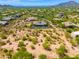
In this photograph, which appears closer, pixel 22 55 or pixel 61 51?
pixel 22 55

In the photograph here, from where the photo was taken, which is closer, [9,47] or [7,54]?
[7,54]

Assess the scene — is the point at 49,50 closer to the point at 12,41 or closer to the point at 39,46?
the point at 39,46

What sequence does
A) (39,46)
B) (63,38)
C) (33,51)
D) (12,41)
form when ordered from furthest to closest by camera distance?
(63,38) < (12,41) < (39,46) < (33,51)

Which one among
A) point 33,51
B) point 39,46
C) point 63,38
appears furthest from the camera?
point 63,38

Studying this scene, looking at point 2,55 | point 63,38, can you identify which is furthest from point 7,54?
point 63,38

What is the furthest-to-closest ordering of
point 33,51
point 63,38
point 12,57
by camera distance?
point 63,38 < point 33,51 < point 12,57

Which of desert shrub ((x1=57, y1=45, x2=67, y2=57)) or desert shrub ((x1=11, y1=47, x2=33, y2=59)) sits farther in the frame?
desert shrub ((x1=57, y1=45, x2=67, y2=57))

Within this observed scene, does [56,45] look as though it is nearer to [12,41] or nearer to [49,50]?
[49,50]

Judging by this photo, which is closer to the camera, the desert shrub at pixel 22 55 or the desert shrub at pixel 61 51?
the desert shrub at pixel 22 55

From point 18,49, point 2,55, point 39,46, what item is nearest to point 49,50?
point 39,46
